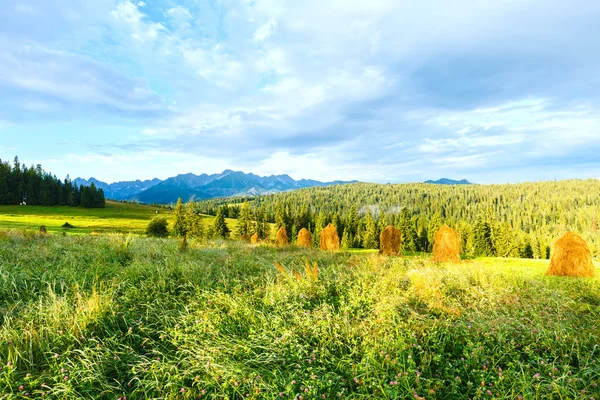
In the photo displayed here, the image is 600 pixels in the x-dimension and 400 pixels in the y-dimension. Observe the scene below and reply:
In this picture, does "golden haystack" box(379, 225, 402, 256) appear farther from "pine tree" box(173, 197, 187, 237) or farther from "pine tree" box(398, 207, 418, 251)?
"pine tree" box(398, 207, 418, 251)

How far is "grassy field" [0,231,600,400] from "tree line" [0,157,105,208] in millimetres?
97555

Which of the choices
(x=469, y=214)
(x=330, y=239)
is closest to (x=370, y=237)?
(x=330, y=239)

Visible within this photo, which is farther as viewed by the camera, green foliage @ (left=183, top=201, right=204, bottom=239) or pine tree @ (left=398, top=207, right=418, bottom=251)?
pine tree @ (left=398, top=207, right=418, bottom=251)

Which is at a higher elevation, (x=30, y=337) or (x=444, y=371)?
(x=30, y=337)

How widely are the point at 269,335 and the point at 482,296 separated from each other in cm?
435

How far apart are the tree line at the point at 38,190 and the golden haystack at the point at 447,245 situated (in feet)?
324

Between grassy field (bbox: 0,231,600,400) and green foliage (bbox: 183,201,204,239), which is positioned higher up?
grassy field (bbox: 0,231,600,400)

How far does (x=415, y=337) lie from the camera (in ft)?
12.4

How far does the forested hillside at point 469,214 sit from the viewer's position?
57219mm

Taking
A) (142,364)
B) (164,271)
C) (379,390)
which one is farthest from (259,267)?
(379,390)

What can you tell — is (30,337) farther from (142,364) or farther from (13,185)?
(13,185)

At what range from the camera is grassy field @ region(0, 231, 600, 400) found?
2.92 m

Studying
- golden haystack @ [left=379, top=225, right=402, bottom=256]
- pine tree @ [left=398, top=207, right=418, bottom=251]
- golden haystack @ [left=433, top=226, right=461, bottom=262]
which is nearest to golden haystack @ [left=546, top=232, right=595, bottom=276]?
golden haystack @ [left=433, top=226, right=461, bottom=262]

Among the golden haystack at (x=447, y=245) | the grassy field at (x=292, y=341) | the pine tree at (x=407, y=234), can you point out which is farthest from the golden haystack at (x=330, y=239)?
the pine tree at (x=407, y=234)
